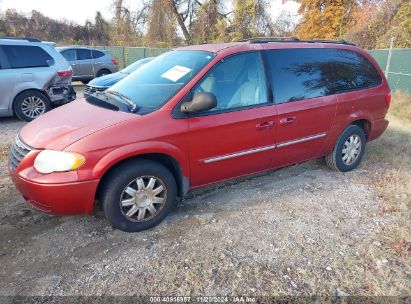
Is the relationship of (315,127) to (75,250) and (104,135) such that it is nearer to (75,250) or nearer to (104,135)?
(104,135)

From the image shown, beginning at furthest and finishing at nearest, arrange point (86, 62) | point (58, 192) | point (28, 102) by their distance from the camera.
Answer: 1. point (86, 62)
2. point (28, 102)
3. point (58, 192)

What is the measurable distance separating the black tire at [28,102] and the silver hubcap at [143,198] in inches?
215

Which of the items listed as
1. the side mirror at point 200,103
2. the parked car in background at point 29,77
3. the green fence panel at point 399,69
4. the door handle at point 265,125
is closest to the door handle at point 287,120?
the door handle at point 265,125

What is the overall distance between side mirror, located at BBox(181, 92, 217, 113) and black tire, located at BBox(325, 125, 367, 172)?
2.30 m

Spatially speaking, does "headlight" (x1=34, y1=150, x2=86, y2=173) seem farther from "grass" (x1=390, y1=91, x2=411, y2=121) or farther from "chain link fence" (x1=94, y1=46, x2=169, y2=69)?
"chain link fence" (x1=94, y1=46, x2=169, y2=69)

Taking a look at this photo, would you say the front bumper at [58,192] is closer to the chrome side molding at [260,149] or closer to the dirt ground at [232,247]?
the dirt ground at [232,247]

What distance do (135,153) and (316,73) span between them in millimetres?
2540

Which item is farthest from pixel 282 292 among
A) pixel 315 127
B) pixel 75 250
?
pixel 315 127

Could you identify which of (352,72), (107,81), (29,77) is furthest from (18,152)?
(107,81)

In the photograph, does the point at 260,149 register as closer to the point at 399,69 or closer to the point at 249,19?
the point at 399,69

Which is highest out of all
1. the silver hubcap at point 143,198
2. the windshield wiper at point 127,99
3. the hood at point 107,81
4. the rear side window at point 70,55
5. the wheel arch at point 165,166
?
the rear side window at point 70,55

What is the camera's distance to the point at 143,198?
324cm

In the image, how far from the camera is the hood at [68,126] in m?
2.98

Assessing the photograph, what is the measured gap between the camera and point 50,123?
133 inches
